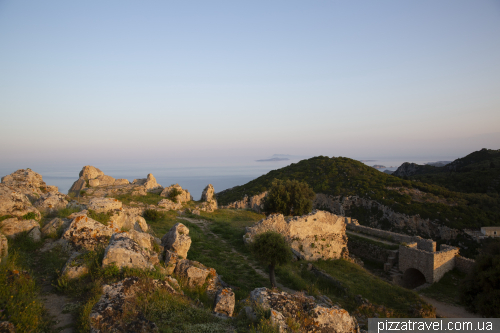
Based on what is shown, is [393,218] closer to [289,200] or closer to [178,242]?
[289,200]

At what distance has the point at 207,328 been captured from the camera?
5.02m

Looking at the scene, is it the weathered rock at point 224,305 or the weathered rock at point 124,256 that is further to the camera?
the weathered rock at point 224,305

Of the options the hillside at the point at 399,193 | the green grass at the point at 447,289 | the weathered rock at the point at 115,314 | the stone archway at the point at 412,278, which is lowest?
the stone archway at the point at 412,278

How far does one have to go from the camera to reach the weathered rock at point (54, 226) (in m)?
7.98

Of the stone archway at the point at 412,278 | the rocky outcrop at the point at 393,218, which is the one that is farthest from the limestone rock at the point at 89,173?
the rocky outcrop at the point at 393,218

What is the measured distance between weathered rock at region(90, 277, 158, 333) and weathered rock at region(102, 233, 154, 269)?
2.66ft

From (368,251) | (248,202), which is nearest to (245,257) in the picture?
(368,251)

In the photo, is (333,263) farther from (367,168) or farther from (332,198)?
(367,168)

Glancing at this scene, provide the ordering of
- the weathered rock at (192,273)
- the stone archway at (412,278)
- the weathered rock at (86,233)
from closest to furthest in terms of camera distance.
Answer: the weathered rock at (86,233) → the weathered rock at (192,273) → the stone archway at (412,278)

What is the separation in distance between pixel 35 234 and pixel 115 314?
16.5 feet

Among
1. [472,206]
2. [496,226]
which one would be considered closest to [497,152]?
[472,206]

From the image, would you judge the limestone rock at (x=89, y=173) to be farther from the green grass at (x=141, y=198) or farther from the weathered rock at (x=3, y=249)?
the weathered rock at (x=3, y=249)

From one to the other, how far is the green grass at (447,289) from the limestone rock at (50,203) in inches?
909

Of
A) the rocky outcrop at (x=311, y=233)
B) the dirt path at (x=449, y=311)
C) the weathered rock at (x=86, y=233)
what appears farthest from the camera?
the rocky outcrop at (x=311, y=233)
